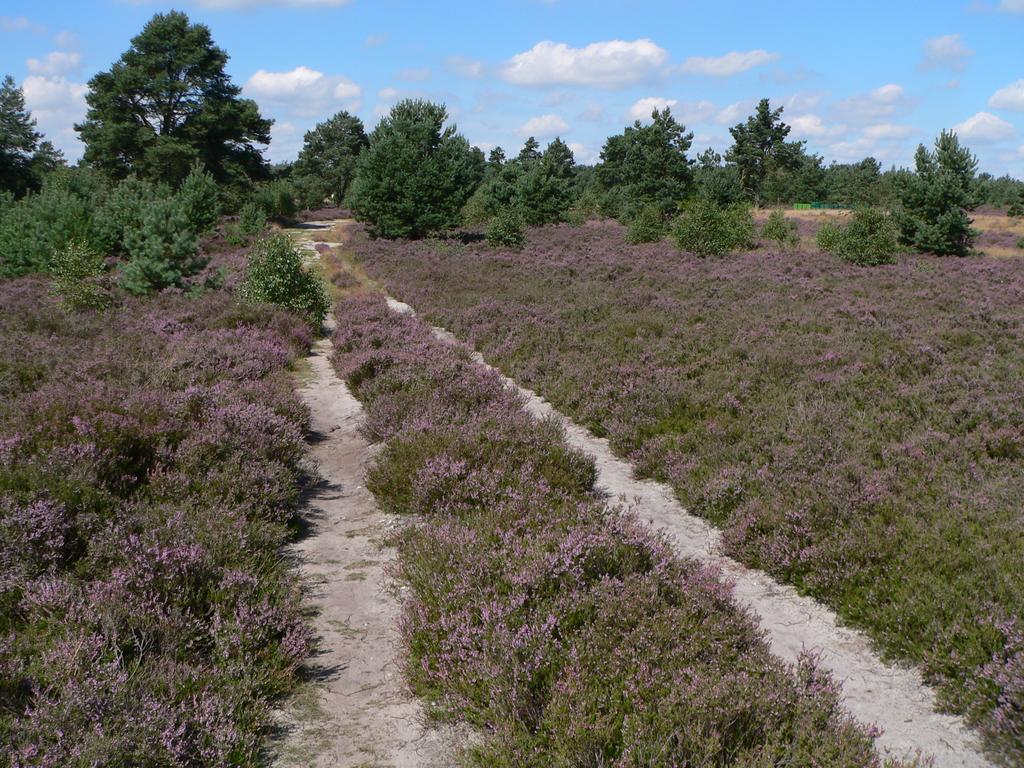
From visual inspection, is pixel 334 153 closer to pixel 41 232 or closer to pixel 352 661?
pixel 41 232

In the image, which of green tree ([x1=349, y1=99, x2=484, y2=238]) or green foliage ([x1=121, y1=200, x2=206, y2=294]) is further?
green tree ([x1=349, y1=99, x2=484, y2=238])

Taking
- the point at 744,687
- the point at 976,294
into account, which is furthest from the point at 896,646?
the point at 976,294

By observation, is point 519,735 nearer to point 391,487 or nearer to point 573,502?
point 573,502

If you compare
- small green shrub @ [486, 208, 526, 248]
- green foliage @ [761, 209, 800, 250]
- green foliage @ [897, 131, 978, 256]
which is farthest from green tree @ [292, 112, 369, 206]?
green foliage @ [897, 131, 978, 256]

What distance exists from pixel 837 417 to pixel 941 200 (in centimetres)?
2778

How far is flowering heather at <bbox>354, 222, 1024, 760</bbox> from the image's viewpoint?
5.25 meters

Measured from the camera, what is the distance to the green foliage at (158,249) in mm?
17734

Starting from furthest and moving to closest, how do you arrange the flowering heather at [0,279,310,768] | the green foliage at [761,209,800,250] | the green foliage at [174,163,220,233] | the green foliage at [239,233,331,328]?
the green foliage at [761,209,800,250] → the green foliage at [174,163,220,233] → the green foliage at [239,233,331,328] → the flowering heather at [0,279,310,768]

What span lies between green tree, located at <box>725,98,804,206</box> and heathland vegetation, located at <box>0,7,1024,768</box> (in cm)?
6000

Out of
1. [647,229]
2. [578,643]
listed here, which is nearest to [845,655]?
[578,643]

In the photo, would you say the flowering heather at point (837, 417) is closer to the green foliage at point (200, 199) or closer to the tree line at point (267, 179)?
the tree line at point (267, 179)

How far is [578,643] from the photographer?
13.8 ft

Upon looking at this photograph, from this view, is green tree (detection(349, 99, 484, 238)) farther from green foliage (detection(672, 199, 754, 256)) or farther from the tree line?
green foliage (detection(672, 199, 754, 256))

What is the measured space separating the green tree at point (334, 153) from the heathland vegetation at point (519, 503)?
7464cm
